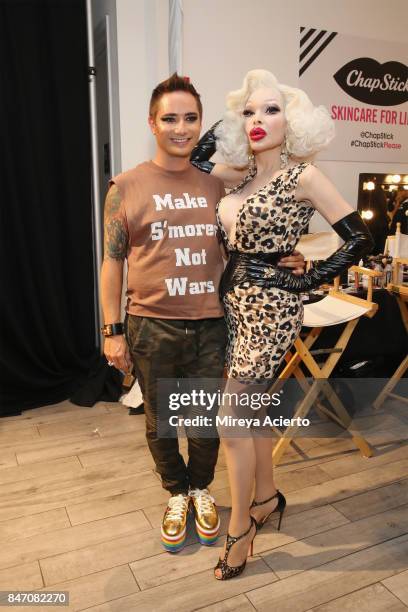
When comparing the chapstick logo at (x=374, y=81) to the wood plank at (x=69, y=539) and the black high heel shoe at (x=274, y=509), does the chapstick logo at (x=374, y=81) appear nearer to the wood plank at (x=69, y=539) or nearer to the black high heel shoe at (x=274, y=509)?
the black high heel shoe at (x=274, y=509)

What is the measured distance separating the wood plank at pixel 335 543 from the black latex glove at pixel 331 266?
95cm

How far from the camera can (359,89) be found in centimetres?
351

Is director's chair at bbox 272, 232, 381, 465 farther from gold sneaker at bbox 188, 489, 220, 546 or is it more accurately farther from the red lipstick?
the red lipstick

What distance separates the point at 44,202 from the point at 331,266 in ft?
6.52

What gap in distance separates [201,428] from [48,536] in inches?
27.5

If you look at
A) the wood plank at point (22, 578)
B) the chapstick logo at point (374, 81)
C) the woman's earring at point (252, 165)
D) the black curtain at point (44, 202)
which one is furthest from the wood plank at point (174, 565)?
the chapstick logo at point (374, 81)

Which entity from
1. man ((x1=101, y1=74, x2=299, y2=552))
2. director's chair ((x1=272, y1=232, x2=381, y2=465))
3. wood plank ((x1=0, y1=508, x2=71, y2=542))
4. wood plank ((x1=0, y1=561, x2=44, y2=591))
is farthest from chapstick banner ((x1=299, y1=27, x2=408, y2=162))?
wood plank ((x1=0, y1=561, x2=44, y2=591))

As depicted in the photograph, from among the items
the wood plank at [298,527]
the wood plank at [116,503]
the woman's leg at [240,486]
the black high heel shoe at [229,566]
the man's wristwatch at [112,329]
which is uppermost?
the man's wristwatch at [112,329]

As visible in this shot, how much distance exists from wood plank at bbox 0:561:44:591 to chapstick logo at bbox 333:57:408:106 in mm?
3216

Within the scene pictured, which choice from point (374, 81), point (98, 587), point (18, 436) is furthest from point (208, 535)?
point (374, 81)

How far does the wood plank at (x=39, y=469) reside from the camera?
92.2 inches

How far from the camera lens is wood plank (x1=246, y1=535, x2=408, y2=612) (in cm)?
164

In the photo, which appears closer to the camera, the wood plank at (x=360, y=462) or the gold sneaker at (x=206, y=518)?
the gold sneaker at (x=206, y=518)

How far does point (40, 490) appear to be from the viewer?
7.36 ft
